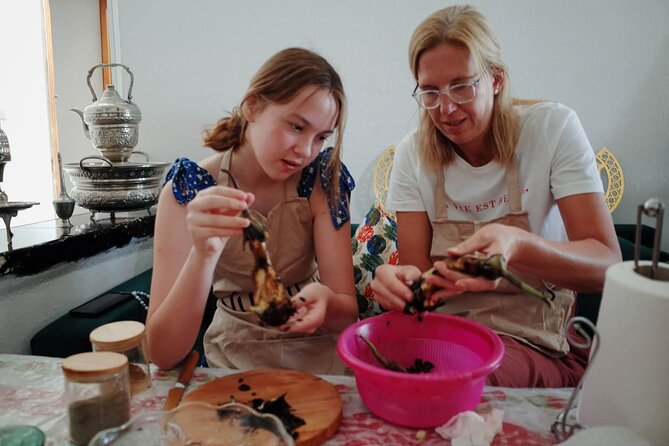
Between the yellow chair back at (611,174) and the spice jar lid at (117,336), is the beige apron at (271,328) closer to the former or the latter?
the spice jar lid at (117,336)

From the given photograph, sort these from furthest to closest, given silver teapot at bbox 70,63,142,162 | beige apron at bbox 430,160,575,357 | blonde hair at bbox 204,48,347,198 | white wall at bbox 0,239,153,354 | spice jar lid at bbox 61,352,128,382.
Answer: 1. silver teapot at bbox 70,63,142,162
2. white wall at bbox 0,239,153,354
3. beige apron at bbox 430,160,575,357
4. blonde hair at bbox 204,48,347,198
5. spice jar lid at bbox 61,352,128,382

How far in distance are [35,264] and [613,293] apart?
172cm

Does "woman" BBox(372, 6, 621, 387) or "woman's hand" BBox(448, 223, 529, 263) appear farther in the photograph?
"woman" BBox(372, 6, 621, 387)

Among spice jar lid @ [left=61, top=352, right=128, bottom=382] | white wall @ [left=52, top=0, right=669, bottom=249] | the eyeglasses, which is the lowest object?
spice jar lid @ [left=61, top=352, right=128, bottom=382]

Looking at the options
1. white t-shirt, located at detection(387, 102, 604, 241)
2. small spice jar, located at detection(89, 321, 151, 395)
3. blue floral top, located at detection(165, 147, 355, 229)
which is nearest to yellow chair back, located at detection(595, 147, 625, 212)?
white t-shirt, located at detection(387, 102, 604, 241)

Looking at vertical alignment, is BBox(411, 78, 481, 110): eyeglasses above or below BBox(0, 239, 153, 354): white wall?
above

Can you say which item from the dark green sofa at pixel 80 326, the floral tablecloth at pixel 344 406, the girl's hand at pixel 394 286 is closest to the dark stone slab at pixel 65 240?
the dark green sofa at pixel 80 326

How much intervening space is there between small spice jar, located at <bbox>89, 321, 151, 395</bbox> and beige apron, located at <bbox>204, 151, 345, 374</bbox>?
408mm

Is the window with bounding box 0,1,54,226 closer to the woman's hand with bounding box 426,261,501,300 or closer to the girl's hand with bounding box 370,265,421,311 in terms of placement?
the girl's hand with bounding box 370,265,421,311

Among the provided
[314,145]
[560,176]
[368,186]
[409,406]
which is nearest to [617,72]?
[368,186]

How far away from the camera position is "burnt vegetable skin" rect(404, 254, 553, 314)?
878 millimetres

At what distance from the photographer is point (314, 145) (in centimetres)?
124

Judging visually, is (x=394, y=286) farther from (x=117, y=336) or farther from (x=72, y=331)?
(x=72, y=331)

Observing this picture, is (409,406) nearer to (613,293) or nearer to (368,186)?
(613,293)
